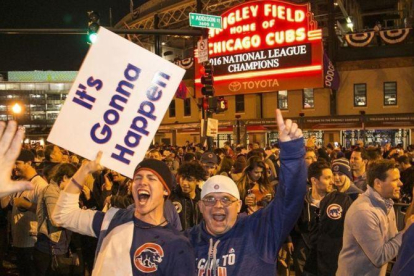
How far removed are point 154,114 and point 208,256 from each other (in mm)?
1389

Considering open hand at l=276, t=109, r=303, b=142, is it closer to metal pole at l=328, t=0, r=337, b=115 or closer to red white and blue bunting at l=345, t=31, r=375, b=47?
metal pole at l=328, t=0, r=337, b=115

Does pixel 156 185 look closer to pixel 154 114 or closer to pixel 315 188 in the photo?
pixel 154 114

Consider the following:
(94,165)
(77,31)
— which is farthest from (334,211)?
(77,31)

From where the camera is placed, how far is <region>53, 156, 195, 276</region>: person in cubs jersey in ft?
9.80

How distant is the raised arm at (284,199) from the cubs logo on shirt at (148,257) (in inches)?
25.7

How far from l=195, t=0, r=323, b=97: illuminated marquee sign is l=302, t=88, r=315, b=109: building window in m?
7.28

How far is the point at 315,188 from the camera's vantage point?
6305 mm

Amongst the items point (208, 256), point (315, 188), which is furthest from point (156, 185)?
point (315, 188)

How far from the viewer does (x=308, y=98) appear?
33.1m

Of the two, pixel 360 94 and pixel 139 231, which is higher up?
pixel 360 94

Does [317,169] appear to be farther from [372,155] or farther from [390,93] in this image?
[390,93]

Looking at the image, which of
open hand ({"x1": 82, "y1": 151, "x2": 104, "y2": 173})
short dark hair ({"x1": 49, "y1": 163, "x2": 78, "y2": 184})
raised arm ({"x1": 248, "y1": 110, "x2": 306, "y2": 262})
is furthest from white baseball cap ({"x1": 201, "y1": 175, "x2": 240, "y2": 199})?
short dark hair ({"x1": 49, "y1": 163, "x2": 78, "y2": 184})

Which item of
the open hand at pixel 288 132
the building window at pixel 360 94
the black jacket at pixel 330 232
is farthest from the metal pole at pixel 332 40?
the open hand at pixel 288 132

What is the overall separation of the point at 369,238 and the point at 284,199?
1.46m
